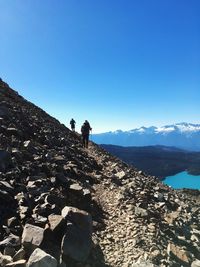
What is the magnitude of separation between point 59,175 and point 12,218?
531 cm

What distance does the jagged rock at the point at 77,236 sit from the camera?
9.95 m

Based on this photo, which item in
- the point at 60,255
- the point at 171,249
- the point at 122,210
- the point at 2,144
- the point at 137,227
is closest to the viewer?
the point at 60,255

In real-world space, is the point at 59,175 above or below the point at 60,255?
above

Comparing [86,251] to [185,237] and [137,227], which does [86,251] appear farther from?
[185,237]

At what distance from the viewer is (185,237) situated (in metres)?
13.9

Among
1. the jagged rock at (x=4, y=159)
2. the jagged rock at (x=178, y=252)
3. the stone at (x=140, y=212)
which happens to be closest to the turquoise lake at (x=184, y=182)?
the stone at (x=140, y=212)

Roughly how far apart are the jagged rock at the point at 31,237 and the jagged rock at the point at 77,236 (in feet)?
2.41

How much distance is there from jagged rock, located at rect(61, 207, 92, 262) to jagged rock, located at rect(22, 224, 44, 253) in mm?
733

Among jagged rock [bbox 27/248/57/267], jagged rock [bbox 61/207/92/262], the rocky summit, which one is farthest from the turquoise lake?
jagged rock [bbox 27/248/57/267]

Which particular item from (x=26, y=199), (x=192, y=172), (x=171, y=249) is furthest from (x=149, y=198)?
(x=192, y=172)

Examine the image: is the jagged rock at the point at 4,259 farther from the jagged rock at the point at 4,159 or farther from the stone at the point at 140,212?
Answer: the stone at the point at 140,212

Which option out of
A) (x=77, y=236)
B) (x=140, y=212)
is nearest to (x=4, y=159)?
(x=77, y=236)

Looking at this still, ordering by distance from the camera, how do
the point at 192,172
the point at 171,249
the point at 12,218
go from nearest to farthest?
the point at 12,218, the point at 171,249, the point at 192,172

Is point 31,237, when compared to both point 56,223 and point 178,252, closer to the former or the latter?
point 56,223
